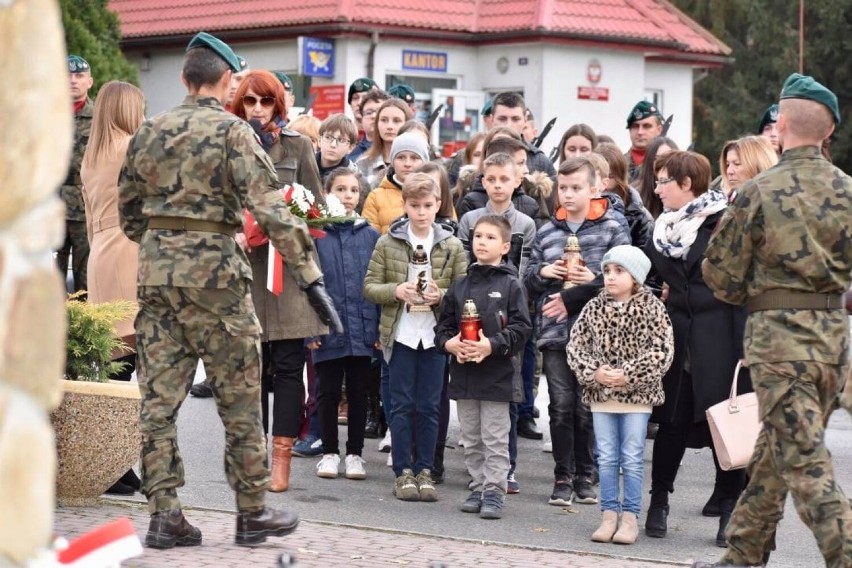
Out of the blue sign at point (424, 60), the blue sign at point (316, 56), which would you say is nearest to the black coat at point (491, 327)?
the blue sign at point (316, 56)

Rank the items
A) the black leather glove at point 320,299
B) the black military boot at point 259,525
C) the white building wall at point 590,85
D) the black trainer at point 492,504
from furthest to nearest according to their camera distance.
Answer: the white building wall at point 590,85 < the black trainer at point 492,504 < the black military boot at point 259,525 < the black leather glove at point 320,299

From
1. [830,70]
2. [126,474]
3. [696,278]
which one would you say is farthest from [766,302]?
[830,70]

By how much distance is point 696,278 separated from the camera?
820cm

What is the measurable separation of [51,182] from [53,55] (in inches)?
9.8

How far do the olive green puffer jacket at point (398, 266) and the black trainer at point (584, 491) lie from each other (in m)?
1.27

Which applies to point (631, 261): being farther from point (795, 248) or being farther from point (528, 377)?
point (528, 377)

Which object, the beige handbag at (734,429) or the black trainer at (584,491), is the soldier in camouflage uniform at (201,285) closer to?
the beige handbag at (734,429)

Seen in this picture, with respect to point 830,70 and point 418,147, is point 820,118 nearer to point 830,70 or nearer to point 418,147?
point 418,147

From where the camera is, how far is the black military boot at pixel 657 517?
805 cm

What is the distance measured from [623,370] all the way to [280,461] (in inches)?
81.2

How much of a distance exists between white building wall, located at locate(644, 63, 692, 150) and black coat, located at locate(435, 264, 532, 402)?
72.3 feet

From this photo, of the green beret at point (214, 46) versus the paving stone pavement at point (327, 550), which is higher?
the green beret at point (214, 46)

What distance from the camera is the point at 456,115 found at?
27281 mm

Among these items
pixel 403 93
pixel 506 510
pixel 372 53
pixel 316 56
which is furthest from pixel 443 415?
pixel 372 53
